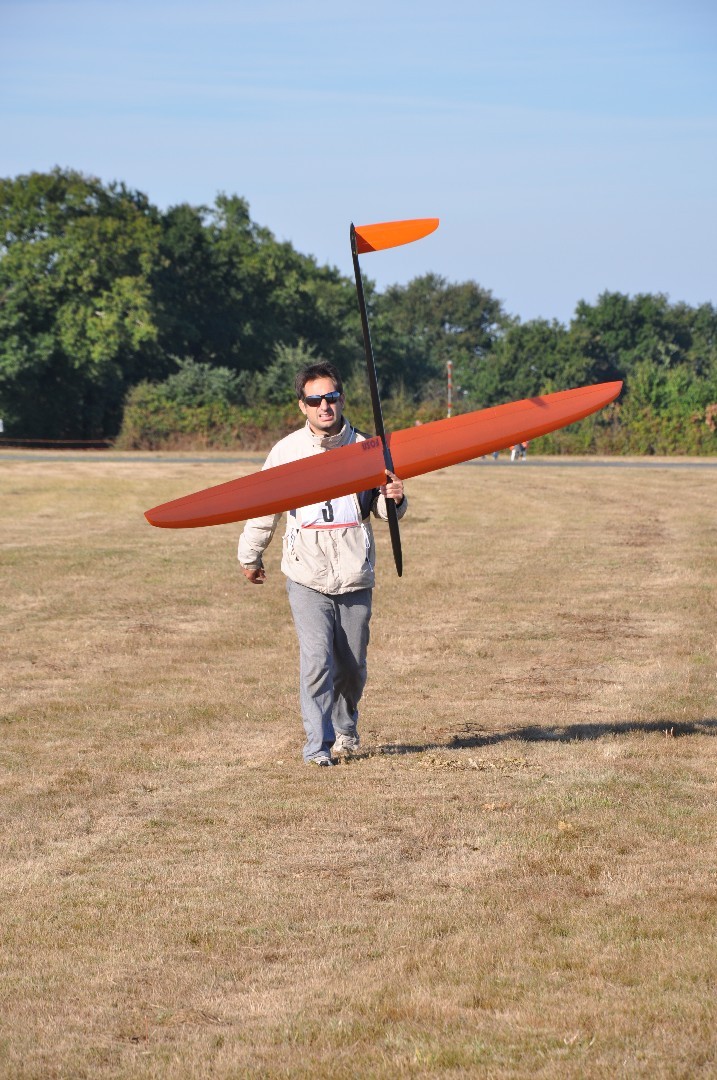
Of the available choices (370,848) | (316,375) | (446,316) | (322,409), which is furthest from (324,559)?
(446,316)

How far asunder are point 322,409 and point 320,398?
72 mm

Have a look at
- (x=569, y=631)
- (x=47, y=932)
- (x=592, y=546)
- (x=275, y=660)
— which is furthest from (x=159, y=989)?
(x=592, y=546)

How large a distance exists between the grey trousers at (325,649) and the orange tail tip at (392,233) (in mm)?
2022

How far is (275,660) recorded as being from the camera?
11.3m

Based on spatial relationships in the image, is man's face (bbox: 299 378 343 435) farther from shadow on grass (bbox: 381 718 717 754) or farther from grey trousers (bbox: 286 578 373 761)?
shadow on grass (bbox: 381 718 717 754)

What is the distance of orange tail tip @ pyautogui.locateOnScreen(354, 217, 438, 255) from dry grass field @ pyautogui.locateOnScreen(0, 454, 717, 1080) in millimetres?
2956

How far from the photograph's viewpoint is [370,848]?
5855 mm

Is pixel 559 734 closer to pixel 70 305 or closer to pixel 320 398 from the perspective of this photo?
pixel 320 398

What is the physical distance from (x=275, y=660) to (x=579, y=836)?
18.6 ft

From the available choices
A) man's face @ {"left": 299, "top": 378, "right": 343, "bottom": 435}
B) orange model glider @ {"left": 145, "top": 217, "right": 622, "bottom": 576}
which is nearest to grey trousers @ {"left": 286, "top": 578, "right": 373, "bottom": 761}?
orange model glider @ {"left": 145, "top": 217, "right": 622, "bottom": 576}

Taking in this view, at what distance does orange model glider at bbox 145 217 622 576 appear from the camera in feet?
22.9

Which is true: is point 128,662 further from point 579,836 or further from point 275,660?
point 579,836

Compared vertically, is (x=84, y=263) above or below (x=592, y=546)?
above

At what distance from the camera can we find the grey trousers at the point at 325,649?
7.33 meters
